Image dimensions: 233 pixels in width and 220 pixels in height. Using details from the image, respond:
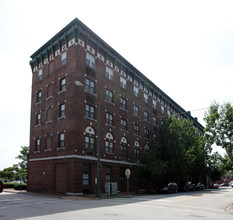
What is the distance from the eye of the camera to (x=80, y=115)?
1100 inches

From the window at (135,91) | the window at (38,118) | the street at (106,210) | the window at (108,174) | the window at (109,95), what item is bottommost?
the street at (106,210)

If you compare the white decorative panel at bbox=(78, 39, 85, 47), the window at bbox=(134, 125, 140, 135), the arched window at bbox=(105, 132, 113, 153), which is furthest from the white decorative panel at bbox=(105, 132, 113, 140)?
the white decorative panel at bbox=(78, 39, 85, 47)

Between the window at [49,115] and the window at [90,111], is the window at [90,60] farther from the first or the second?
the window at [49,115]

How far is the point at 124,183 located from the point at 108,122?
8865mm

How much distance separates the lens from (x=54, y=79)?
3173 cm

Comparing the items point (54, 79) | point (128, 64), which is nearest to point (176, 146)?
point (128, 64)

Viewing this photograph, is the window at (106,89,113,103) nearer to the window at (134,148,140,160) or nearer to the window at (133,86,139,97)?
the window at (133,86,139,97)

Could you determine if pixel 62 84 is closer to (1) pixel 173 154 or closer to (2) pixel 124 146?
(2) pixel 124 146

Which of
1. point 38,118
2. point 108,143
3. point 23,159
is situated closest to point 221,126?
point 108,143

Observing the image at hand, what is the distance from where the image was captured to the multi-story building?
27453 millimetres

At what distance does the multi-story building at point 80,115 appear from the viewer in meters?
27.5

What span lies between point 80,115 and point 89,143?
138 inches

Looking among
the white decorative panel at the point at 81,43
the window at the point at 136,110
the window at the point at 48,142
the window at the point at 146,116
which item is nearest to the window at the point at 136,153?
the window at the point at 136,110

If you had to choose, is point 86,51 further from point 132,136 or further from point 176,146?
point 176,146
